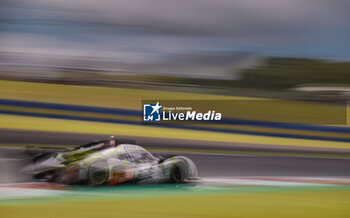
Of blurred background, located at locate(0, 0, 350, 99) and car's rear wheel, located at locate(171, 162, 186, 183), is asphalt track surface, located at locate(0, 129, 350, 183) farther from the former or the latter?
blurred background, located at locate(0, 0, 350, 99)

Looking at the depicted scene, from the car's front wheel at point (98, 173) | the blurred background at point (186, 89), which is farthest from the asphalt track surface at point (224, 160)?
the car's front wheel at point (98, 173)

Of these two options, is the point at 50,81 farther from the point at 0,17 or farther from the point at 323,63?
the point at 323,63

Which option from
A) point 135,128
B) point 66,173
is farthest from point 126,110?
point 66,173

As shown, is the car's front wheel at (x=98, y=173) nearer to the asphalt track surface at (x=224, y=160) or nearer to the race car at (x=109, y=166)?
the race car at (x=109, y=166)

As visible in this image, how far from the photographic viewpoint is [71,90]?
215cm

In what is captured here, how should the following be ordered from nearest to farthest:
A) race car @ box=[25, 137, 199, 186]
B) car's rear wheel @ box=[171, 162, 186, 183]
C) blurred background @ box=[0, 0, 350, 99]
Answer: blurred background @ box=[0, 0, 350, 99] < race car @ box=[25, 137, 199, 186] < car's rear wheel @ box=[171, 162, 186, 183]

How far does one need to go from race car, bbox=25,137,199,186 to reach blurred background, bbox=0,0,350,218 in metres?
0.07

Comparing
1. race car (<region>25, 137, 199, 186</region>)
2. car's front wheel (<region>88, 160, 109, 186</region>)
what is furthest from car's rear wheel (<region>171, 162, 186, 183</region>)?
car's front wheel (<region>88, 160, 109, 186</region>)

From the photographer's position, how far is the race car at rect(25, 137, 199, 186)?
228 cm

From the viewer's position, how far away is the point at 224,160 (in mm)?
2318

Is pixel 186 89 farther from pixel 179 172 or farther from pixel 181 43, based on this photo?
pixel 179 172

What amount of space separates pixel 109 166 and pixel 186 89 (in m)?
0.76

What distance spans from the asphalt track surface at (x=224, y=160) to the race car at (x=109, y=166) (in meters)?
0.07

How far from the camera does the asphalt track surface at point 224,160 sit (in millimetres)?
2171
